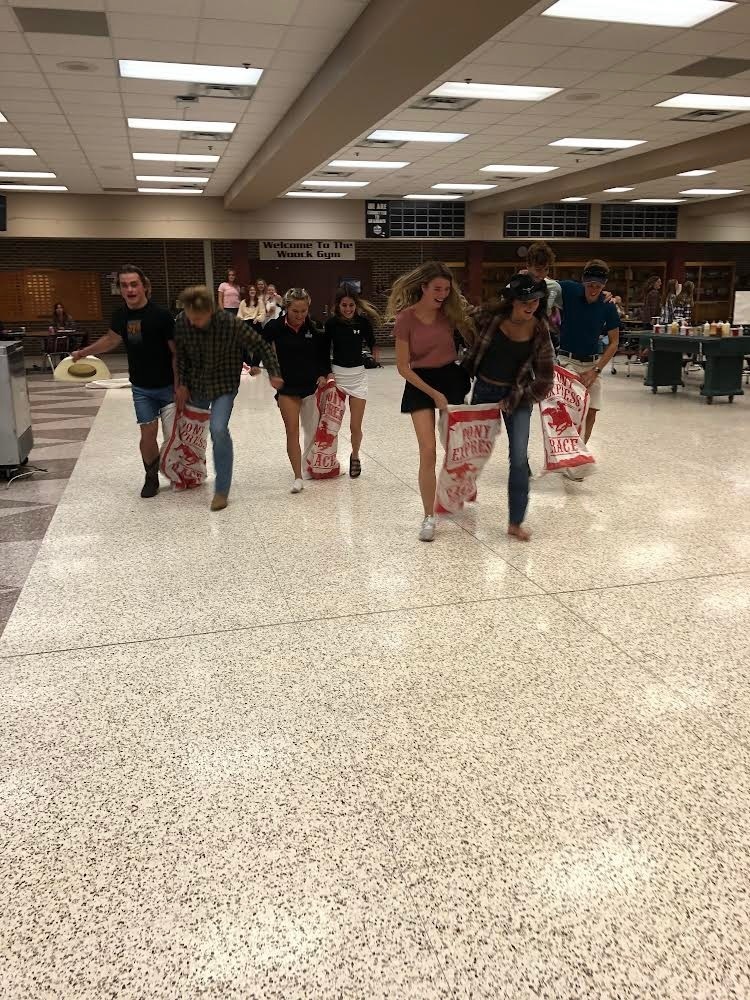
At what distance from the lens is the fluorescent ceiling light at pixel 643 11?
5.75 m

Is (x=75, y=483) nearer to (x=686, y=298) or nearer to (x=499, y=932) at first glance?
(x=499, y=932)

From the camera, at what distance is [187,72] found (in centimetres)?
737

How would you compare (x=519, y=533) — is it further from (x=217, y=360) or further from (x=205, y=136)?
(x=205, y=136)

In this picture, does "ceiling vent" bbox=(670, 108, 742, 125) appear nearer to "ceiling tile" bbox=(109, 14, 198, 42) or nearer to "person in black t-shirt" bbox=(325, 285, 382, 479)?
"ceiling tile" bbox=(109, 14, 198, 42)

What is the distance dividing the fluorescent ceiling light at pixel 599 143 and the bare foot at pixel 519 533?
839 cm

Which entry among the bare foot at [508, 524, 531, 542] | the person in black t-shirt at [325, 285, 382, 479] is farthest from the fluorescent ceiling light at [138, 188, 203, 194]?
the bare foot at [508, 524, 531, 542]

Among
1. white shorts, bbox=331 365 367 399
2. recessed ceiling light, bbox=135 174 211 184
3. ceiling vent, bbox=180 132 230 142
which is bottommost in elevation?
white shorts, bbox=331 365 367 399

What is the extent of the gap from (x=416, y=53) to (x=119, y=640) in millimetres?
5324

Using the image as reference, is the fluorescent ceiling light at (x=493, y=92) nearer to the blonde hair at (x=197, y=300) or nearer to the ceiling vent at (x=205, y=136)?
the ceiling vent at (x=205, y=136)

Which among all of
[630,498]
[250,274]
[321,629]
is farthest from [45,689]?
[250,274]

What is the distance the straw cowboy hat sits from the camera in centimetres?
535

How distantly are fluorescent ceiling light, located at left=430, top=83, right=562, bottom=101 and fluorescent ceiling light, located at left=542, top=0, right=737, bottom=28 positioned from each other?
187 cm

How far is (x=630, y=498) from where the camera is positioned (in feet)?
15.8

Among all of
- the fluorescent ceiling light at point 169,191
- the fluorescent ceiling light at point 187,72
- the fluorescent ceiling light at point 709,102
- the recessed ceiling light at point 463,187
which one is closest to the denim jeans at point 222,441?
the fluorescent ceiling light at point 187,72
